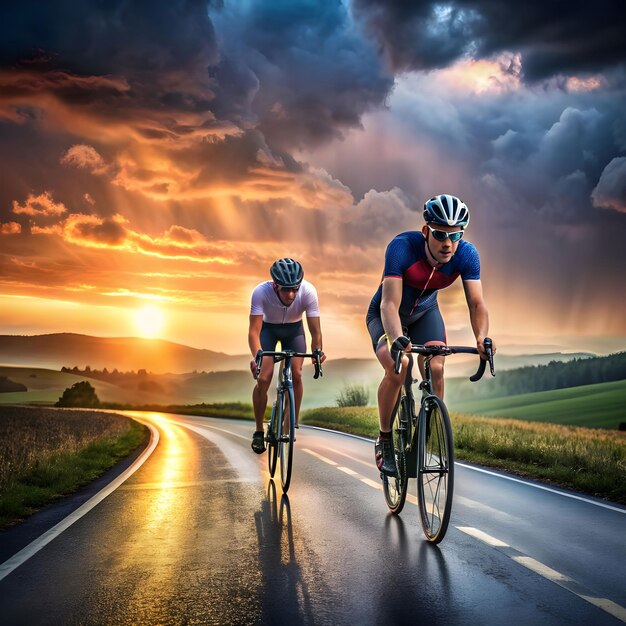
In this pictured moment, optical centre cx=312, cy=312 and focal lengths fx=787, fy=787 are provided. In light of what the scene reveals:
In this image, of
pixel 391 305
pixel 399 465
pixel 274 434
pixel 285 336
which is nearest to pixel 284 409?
pixel 274 434

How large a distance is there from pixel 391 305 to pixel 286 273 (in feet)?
10.1

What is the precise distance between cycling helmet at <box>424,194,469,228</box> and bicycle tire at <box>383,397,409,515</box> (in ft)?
5.96

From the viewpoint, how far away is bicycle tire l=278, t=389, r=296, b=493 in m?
9.11

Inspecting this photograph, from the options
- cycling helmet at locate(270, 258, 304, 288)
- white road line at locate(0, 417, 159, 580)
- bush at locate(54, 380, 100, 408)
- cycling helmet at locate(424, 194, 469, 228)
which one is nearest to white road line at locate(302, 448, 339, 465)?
white road line at locate(0, 417, 159, 580)

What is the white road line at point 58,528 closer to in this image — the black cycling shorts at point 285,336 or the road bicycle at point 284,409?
the road bicycle at point 284,409

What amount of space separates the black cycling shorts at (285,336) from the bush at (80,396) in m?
71.6

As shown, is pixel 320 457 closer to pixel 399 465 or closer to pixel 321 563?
pixel 399 465

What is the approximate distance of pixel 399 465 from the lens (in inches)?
285

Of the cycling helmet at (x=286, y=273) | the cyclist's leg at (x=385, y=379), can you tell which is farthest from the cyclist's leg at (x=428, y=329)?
the cycling helmet at (x=286, y=273)

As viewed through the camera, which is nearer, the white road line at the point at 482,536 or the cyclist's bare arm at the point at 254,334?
the white road line at the point at 482,536

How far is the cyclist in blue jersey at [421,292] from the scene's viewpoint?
6168 millimetres

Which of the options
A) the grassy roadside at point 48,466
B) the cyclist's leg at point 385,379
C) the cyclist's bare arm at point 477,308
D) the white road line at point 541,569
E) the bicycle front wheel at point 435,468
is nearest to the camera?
the white road line at point 541,569

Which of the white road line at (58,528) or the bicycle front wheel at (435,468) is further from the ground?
the bicycle front wheel at (435,468)

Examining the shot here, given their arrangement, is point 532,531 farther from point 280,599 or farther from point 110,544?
point 110,544
